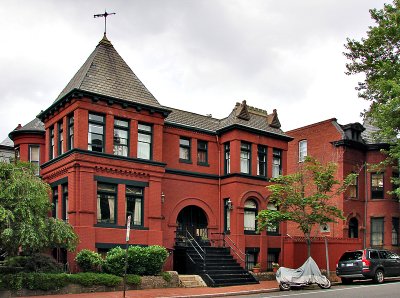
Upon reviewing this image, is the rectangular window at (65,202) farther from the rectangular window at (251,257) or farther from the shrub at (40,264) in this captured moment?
the rectangular window at (251,257)

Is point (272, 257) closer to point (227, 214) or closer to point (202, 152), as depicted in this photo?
point (227, 214)

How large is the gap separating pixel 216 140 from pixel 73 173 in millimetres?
9798

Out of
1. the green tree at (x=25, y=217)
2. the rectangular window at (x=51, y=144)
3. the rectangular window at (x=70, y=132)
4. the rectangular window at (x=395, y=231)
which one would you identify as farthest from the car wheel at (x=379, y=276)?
the rectangular window at (x=51, y=144)

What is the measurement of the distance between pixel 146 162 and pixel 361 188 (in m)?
19.6

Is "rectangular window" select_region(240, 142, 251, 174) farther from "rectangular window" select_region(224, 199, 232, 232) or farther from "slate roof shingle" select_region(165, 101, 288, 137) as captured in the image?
"rectangular window" select_region(224, 199, 232, 232)

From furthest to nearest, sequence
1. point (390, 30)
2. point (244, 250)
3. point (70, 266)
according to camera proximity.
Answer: point (244, 250) → point (390, 30) → point (70, 266)

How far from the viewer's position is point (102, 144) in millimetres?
25734

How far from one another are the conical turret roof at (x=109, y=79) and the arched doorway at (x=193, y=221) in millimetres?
6577

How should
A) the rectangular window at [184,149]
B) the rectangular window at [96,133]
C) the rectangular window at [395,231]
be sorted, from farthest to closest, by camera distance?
the rectangular window at [395,231] < the rectangular window at [184,149] < the rectangular window at [96,133]

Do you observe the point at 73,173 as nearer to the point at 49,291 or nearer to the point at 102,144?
the point at 102,144

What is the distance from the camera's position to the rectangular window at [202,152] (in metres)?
31.0

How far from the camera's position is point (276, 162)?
33156 mm

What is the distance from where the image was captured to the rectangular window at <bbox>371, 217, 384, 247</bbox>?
39.4 metres

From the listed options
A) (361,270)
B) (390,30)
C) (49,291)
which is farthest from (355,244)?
(49,291)
